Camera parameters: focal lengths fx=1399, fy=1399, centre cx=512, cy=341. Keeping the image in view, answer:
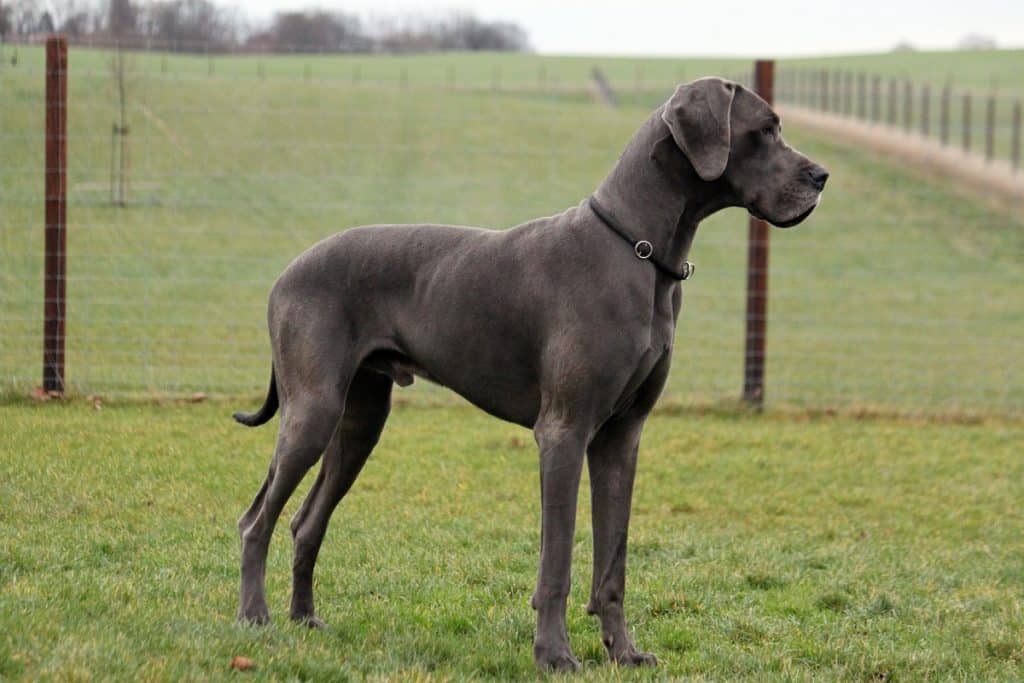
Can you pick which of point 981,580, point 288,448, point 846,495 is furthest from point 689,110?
point 846,495

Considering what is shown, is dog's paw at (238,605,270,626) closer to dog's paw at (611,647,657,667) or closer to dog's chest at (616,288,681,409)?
dog's paw at (611,647,657,667)

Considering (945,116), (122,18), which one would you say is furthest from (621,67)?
(122,18)

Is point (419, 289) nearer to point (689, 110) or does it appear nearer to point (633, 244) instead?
point (633, 244)

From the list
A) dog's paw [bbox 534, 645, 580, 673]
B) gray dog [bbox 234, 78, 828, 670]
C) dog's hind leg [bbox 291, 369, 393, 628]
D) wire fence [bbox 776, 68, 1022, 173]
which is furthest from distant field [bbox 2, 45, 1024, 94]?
dog's paw [bbox 534, 645, 580, 673]

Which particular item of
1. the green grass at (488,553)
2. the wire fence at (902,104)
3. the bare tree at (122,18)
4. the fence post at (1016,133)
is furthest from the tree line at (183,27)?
the wire fence at (902,104)

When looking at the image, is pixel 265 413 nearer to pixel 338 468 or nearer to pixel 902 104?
pixel 338 468

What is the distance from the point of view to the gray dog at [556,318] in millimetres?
5152

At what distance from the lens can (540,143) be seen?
3105 cm

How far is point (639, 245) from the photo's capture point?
17.1 ft

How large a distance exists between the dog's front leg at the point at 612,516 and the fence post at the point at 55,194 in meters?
6.68

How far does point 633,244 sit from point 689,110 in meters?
0.53

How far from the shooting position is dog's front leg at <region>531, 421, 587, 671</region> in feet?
17.0

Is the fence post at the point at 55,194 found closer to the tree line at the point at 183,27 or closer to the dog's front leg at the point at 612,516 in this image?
the tree line at the point at 183,27

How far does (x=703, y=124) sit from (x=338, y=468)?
83.7 inches
